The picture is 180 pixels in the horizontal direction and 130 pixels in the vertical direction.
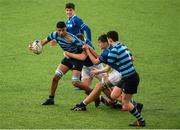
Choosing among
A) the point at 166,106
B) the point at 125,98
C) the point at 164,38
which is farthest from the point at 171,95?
the point at 164,38

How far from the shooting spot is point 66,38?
1673 centimetres

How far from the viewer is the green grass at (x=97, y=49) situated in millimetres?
15766

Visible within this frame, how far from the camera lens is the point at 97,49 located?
77.1ft

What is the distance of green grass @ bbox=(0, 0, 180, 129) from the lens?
15.8 metres

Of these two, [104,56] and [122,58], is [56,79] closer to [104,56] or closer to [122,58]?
[104,56]

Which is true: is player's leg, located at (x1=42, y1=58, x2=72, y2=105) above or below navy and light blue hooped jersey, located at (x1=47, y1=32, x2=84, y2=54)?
below

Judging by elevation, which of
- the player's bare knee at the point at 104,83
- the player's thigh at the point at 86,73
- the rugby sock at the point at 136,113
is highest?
the player's thigh at the point at 86,73

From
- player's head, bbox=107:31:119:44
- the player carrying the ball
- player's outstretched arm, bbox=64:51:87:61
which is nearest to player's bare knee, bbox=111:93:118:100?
player's head, bbox=107:31:119:44

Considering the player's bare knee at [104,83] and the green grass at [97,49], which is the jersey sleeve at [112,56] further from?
the green grass at [97,49]

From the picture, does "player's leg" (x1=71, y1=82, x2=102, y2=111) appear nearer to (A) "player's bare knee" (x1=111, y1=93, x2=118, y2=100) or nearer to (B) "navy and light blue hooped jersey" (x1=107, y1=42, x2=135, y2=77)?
(A) "player's bare knee" (x1=111, y1=93, x2=118, y2=100)

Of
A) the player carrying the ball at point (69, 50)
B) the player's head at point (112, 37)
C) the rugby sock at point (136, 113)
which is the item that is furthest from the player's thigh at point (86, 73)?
the rugby sock at point (136, 113)

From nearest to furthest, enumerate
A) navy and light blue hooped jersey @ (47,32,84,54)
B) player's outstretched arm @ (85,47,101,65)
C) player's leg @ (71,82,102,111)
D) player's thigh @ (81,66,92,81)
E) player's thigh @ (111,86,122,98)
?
player's thigh @ (111,86,122,98) → player's outstretched arm @ (85,47,101,65) → player's leg @ (71,82,102,111) → navy and light blue hooped jersey @ (47,32,84,54) → player's thigh @ (81,66,92,81)

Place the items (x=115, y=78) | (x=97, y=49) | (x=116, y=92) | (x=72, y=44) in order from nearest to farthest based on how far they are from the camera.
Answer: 1. (x=116, y=92)
2. (x=115, y=78)
3. (x=72, y=44)
4. (x=97, y=49)

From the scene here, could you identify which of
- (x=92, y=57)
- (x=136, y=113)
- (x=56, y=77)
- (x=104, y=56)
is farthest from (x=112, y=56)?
(x=56, y=77)
